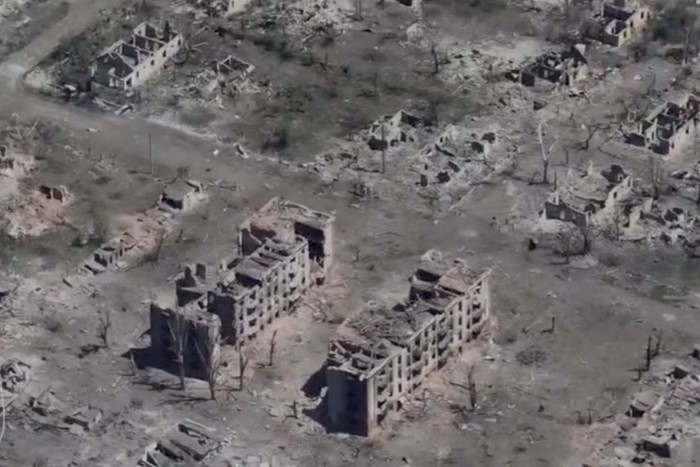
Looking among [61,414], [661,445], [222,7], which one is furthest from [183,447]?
[222,7]

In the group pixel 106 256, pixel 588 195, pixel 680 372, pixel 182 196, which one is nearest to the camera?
pixel 680 372

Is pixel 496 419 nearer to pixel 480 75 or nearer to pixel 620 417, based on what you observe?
pixel 620 417

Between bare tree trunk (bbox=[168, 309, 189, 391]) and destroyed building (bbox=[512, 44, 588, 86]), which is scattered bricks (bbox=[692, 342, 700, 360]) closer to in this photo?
bare tree trunk (bbox=[168, 309, 189, 391])

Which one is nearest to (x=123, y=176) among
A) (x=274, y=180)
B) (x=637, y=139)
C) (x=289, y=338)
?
(x=274, y=180)

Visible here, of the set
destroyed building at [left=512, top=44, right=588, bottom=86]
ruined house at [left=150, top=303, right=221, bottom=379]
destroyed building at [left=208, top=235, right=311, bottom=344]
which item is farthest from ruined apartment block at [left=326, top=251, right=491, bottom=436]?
destroyed building at [left=512, top=44, right=588, bottom=86]

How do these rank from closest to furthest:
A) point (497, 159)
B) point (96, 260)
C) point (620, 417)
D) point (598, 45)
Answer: point (620, 417)
point (96, 260)
point (497, 159)
point (598, 45)

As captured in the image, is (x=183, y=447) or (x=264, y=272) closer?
(x=183, y=447)

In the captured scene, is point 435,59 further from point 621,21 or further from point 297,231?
point 297,231
